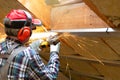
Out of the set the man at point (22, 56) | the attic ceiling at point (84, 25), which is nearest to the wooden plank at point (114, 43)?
the attic ceiling at point (84, 25)

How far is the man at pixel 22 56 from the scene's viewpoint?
78.6 inches

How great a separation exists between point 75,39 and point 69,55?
59 cm

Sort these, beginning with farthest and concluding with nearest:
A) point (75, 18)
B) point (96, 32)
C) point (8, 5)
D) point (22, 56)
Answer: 1. point (8, 5)
2. point (75, 18)
3. point (96, 32)
4. point (22, 56)

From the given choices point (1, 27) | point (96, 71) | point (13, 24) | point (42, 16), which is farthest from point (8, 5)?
point (96, 71)

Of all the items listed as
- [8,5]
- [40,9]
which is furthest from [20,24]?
[8,5]

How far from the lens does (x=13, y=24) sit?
2.05 metres

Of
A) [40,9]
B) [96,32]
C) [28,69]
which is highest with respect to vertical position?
[40,9]

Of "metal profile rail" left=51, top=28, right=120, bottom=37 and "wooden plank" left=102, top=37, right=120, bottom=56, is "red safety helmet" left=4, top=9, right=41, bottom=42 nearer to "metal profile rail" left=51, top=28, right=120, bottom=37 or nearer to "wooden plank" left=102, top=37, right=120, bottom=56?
"metal profile rail" left=51, top=28, right=120, bottom=37

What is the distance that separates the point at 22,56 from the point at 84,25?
0.65 metres

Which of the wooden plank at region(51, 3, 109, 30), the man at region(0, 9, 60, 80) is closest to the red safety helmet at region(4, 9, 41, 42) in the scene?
the man at region(0, 9, 60, 80)

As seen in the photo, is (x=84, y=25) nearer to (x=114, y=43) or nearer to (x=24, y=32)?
(x=114, y=43)

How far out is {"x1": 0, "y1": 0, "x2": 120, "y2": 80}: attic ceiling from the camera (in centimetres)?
207

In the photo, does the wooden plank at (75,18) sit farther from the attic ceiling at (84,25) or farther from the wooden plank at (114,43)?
the wooden plank at (114,43)

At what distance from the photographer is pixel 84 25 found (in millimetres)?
2408
